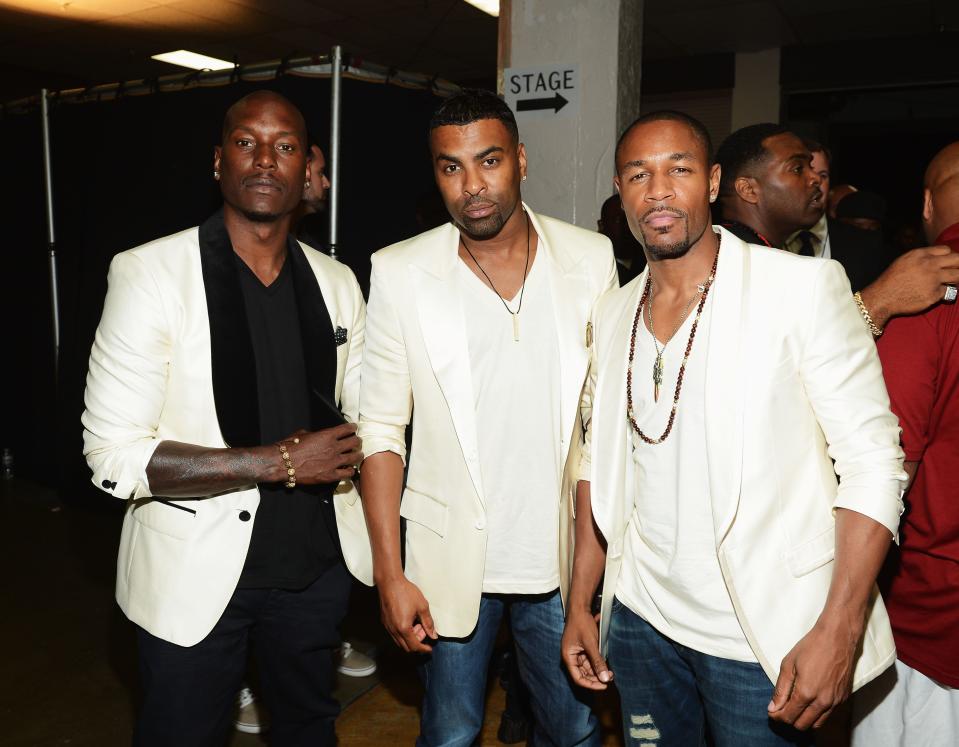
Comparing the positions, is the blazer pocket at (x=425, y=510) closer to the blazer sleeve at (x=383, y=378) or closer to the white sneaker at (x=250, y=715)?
the blazer sleeve at (x=383, y=378)

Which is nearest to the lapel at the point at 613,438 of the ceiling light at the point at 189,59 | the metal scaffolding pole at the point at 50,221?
the metal scaffolding pole at the point at 50,221

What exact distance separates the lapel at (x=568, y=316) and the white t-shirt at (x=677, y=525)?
0.60ft

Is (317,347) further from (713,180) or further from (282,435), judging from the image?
(713,180)

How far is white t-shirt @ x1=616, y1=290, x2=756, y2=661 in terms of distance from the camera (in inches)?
60.9

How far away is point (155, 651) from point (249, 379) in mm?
641

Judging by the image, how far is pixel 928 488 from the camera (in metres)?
1.75

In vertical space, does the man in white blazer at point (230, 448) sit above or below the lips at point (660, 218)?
below

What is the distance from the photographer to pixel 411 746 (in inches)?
110

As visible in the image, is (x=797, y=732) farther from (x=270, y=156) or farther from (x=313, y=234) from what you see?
(x=313, y=234)

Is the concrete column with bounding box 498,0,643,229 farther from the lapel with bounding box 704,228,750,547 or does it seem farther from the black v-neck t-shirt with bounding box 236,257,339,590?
the lapel with bounding box 704,228,750,547

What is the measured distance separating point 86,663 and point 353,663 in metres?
1.14

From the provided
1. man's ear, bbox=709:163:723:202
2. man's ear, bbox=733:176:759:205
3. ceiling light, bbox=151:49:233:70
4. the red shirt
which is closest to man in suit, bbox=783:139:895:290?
man's ear, bbox=733:176:759:205

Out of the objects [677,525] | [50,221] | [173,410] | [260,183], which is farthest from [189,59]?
[677,525]

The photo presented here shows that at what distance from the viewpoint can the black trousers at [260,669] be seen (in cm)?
181
